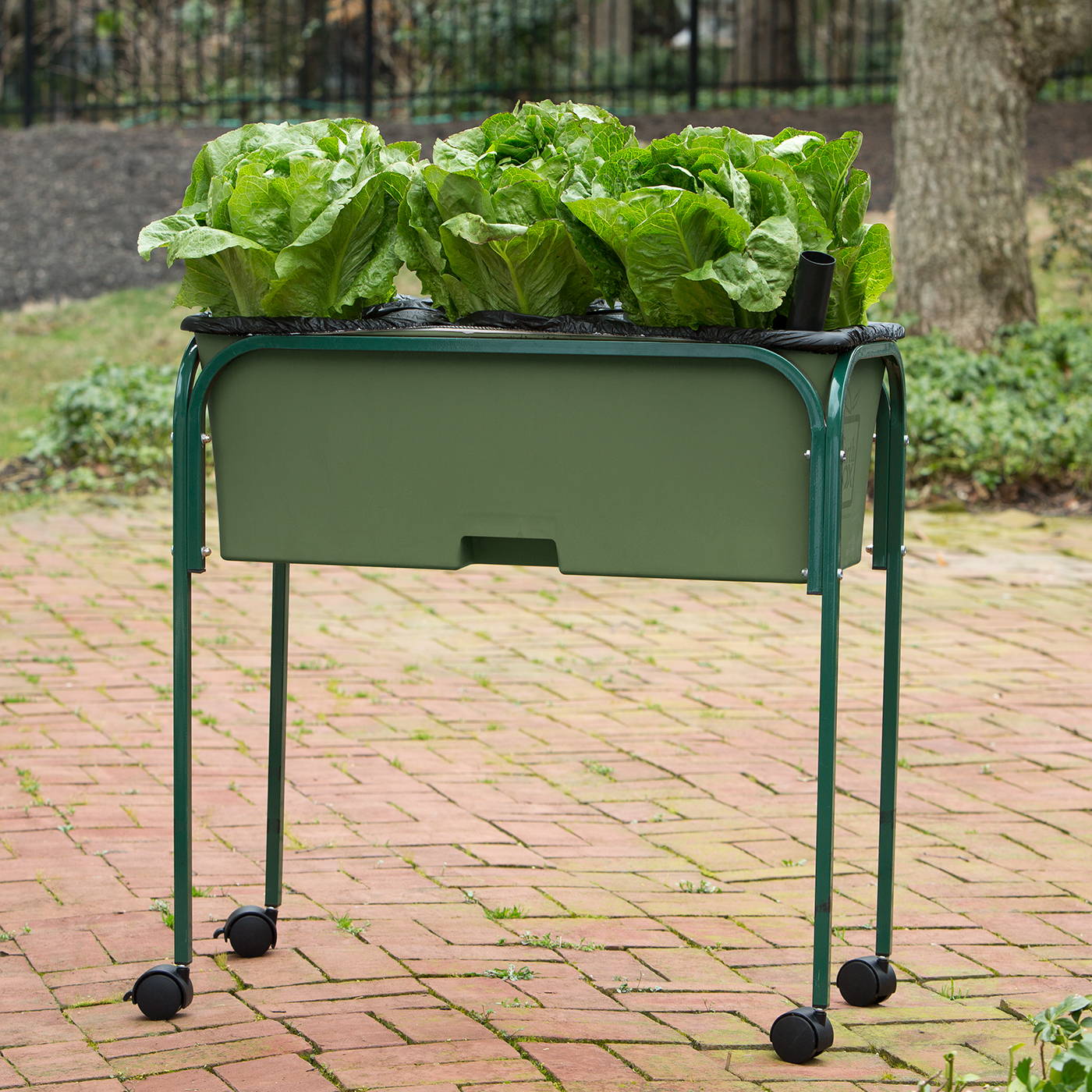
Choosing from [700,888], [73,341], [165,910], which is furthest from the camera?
[73,341]

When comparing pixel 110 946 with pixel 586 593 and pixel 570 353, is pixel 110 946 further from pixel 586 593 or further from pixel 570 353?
pixel 586 593

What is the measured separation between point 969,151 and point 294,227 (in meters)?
8.31

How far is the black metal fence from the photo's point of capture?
16.5m

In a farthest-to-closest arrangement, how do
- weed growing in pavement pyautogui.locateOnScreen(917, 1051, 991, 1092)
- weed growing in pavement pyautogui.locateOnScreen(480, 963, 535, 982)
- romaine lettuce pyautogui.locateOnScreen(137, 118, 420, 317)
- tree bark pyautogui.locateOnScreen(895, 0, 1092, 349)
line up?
tree bark pyautogui.locateOnScreen(895, 0, 1092, 349) < weed growing in pavement pyautogui.locateOnScreen(480, 963, 535, 982) < romaine lettuce pyautogui.locateOnScreen(137, 118, 420, 317) < weed growing in pavement pyautogui.locateOnScreen(917, 1051, 991, 1092)

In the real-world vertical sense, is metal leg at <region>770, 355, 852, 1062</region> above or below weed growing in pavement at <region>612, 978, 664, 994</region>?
above

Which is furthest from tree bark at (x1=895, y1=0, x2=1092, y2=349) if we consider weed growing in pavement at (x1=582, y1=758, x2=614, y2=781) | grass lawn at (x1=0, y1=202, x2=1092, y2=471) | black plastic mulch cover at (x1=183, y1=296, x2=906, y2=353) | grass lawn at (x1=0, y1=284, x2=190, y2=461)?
black plastic mulch cover at (x1=183, y1=296, x2=906, y2=353)

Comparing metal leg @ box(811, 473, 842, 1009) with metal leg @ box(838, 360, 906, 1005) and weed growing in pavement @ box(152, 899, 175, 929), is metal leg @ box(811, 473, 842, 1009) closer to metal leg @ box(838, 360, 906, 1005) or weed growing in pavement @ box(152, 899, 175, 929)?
metal leg @ box(838, 360, 906, 1005)

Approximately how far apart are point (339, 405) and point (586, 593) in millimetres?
4137

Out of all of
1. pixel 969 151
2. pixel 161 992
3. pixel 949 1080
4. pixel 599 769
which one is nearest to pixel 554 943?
pixel 161 992

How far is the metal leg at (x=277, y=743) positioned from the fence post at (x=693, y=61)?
13.3 metres

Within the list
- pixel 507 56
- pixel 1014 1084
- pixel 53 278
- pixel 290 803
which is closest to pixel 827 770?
pixel 1014 1084

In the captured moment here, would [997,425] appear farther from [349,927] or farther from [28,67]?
[28,67]

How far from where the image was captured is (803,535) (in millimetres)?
2760

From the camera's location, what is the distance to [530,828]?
4.23m
